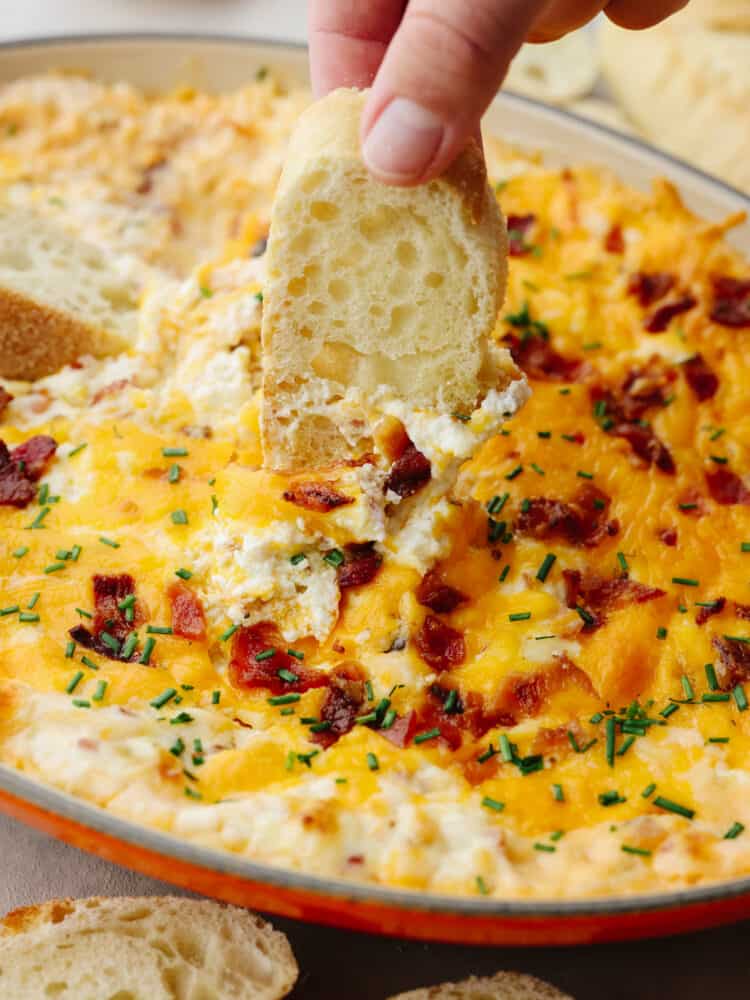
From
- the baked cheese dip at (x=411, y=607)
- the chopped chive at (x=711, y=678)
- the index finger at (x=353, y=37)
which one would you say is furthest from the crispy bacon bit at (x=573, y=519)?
the index finger at (x=353, y=37)

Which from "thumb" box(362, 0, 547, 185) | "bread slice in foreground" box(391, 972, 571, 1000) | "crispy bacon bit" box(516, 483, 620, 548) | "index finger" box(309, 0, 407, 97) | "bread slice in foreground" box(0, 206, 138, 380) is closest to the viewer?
"thumb" box(362, 0, 547, 185)

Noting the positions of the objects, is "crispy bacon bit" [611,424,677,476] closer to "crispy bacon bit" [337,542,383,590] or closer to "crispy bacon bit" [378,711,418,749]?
"crispy bacon bit" [337,542,383,590]

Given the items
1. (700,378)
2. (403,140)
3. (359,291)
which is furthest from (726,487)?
(403,140)

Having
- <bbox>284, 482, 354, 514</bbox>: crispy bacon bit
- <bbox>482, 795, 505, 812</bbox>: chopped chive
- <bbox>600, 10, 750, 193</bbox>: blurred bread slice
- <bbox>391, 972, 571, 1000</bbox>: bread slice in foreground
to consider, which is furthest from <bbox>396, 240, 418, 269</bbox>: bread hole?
<bbox>600, 10, 750, 193</bbox>: blurred bread slice

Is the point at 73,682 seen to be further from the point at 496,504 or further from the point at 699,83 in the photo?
the point at 699,83

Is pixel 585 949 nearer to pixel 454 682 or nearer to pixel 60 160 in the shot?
pixel 454 682

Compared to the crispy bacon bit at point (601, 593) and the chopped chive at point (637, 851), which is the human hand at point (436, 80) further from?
the chopped chive at point (637, 851)
